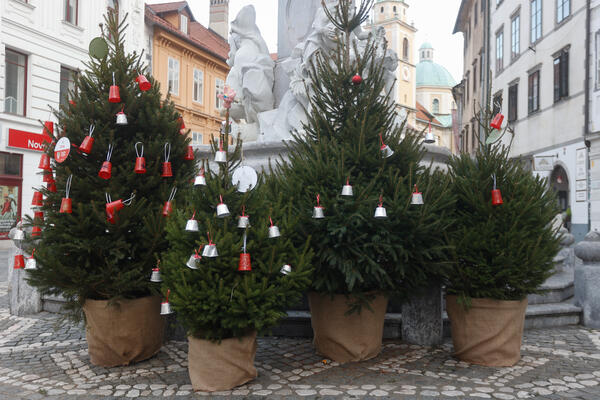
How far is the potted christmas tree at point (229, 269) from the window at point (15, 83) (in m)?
15.8

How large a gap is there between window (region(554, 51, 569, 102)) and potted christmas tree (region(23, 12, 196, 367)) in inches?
703

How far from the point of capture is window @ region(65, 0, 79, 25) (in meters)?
19.3

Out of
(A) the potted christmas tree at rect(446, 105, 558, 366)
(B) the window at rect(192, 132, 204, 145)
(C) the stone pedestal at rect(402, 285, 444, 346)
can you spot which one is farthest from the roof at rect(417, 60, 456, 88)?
(A) the potted christmas tree at rect(446, 105, 558, 366)

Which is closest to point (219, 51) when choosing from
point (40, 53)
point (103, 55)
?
point (40, 53)

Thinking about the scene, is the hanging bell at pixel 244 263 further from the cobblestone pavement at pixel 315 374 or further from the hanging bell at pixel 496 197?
the hanging bell at pixel 496 197

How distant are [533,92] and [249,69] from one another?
17332 mm

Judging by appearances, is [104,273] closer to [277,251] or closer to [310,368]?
[277,251]

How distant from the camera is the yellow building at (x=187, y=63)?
85.3ft

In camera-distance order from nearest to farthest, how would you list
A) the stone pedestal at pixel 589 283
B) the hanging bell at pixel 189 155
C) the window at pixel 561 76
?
the hanging bell at pixel 189 155
the stone pedestal at pixel 589 283
the window at pixel 561 76

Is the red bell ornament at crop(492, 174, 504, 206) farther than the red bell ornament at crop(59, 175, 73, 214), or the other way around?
the red bell ornament at crop(492, 174, 504, 206)

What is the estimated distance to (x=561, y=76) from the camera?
19.2 m

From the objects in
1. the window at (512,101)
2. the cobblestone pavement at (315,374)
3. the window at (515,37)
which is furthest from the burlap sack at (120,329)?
the window at (515,37)

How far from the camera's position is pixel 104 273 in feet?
14.0

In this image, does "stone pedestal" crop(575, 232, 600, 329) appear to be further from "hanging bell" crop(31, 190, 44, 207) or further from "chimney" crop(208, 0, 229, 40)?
"chimney" crop(208, 0, 229, 40)
